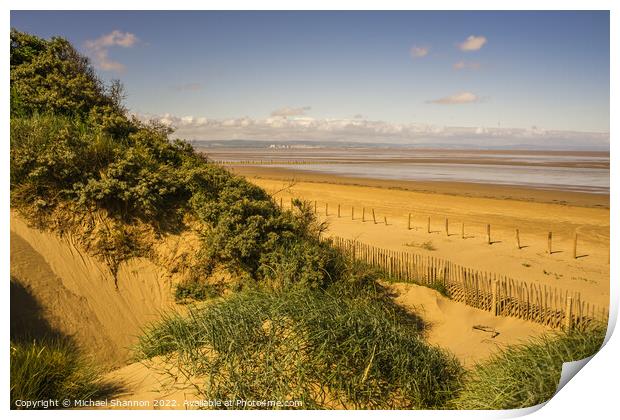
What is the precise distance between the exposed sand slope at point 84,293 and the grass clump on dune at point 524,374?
3.80 meters

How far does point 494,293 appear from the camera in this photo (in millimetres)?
8820

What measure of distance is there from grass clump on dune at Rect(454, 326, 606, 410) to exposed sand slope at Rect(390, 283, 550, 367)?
179 cm

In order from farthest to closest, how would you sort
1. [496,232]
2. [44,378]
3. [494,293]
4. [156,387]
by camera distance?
[496,232], [494,293], [156,387], [44,378]

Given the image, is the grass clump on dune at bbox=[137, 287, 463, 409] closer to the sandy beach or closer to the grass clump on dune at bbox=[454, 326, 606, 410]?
the grass clump on dune at bbox=[454, 326, 606, 410]

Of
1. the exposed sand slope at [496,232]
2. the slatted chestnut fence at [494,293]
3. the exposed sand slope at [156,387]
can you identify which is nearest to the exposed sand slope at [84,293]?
the exposed sand slope at [156,387]

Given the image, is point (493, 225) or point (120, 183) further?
point (493, 225)

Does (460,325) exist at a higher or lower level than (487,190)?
higher

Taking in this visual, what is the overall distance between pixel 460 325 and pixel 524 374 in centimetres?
386

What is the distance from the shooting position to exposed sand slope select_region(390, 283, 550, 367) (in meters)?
7.55

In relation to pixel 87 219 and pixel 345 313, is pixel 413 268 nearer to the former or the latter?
pixel 345 313

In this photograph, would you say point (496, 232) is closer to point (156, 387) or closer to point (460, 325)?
point (460, 325)

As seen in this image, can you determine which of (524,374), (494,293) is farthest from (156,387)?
(494,293)

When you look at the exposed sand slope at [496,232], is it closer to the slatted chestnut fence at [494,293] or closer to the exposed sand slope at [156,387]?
the slatted chestnut fence at [494,293]

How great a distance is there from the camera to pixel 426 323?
8.62m
